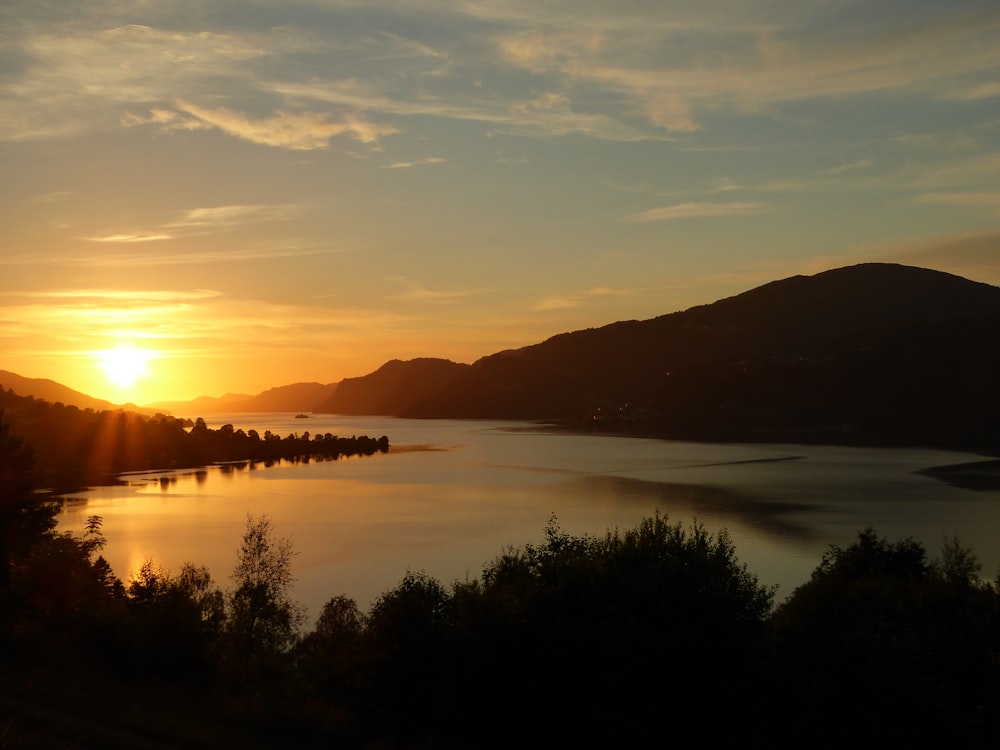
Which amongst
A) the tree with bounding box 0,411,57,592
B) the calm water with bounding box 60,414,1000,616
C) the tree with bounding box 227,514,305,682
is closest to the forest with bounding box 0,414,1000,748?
the tree with bounding box 227,514,305,682

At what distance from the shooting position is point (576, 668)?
16.9m

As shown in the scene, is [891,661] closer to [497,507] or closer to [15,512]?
[15,512]

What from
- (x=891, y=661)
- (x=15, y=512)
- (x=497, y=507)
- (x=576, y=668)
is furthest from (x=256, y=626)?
(x=497, y=507)

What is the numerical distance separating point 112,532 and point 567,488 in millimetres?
39440

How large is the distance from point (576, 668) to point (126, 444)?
118224 mm

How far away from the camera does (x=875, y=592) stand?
21344 millimetres

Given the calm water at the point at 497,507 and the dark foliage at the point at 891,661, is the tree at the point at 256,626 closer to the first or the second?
the calm water at the point at 497,507

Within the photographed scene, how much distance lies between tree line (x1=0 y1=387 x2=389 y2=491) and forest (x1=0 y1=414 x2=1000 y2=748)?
284ft

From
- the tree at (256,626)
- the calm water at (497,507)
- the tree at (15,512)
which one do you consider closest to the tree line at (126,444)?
the calm water at (497,507)

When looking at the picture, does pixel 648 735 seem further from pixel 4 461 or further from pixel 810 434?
pixel 810 434

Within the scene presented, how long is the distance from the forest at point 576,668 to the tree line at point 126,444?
8641 cm

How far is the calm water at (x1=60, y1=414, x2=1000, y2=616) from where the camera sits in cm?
4631

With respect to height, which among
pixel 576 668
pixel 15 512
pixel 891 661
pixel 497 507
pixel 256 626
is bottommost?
pixel 497 507

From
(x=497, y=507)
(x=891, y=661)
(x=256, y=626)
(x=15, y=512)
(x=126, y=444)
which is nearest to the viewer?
(x=891, y=661)
